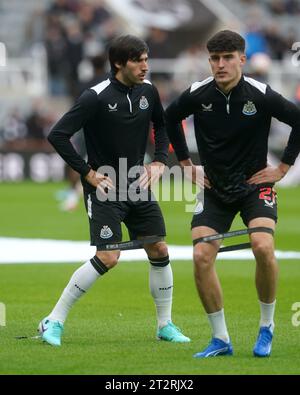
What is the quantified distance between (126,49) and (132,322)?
8.00 feet

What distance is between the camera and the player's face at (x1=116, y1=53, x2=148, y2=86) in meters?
8.99

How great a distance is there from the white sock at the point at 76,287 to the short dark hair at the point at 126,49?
1618mm

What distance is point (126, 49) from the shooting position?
29.3 ft

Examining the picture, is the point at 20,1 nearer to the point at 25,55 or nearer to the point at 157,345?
the point at 25,55

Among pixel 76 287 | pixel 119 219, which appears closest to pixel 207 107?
pixel 119 219

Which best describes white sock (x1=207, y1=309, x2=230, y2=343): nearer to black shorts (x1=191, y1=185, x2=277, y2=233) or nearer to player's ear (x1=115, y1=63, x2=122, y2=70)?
black shorts (x1=191, y1=185, x2=277, y2=233)

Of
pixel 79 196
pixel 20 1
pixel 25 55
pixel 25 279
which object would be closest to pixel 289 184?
pixel 79 196

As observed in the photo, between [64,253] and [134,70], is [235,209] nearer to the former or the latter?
[134,70]

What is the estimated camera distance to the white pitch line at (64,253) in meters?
14.5

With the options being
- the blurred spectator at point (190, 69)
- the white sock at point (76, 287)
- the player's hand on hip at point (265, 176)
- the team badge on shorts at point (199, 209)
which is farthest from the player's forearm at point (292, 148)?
the blurred spectator at point (190, 69)

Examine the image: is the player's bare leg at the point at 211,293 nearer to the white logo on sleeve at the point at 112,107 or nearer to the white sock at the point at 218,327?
the white sock at the point at 218,327

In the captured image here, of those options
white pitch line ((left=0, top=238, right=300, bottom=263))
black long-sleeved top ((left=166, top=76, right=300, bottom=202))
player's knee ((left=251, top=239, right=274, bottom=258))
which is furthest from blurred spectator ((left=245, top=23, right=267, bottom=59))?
player's knee ((left=251, top=239, right=274, bottom=258))

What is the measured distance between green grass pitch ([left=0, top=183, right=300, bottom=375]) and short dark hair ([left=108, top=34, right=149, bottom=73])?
2.20 m
